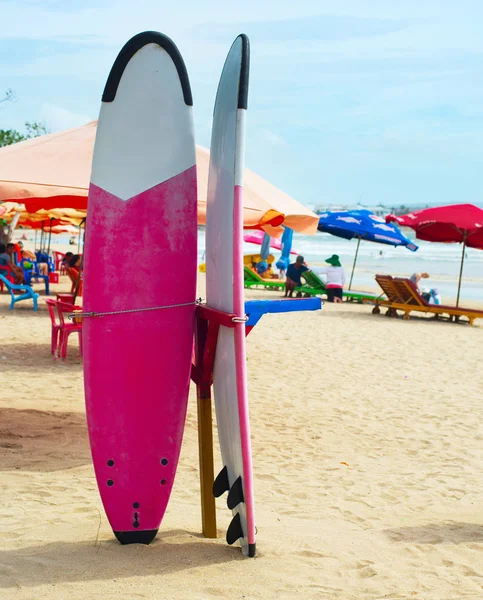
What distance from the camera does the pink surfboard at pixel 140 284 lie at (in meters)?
3.81

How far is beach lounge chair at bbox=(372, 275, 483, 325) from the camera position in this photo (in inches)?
638

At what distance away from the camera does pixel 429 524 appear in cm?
450

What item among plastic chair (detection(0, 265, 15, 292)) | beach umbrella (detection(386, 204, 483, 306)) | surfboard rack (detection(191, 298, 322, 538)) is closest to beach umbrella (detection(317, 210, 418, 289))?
beach umbrella (detection(386, 204, 483, 306))

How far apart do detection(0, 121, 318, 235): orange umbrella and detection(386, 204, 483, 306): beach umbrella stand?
9.60 m

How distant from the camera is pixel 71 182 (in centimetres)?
645

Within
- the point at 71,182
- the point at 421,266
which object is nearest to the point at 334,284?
the point at 71,182

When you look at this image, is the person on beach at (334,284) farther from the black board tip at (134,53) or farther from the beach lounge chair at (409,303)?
the black board tip at (134,53)

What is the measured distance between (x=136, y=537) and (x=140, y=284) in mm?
1263

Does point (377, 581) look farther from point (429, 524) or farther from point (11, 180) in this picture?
point (11, 180)

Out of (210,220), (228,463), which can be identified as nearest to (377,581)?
(228,463)

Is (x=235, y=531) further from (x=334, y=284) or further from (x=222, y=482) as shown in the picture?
(x=334, y=284)

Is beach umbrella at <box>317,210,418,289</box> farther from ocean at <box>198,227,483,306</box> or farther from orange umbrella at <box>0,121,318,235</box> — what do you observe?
orange umbrella at <box>0,121,318,235</box>

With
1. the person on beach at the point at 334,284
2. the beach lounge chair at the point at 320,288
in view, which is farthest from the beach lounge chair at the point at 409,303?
the beach lounge chair at the point at 320,288

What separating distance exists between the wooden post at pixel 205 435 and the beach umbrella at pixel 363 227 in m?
16.2
